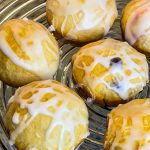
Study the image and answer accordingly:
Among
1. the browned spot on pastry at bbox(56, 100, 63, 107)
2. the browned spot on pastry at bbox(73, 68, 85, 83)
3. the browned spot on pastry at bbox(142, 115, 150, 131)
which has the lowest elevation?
the browned spot on pastry at bbox(142, 115, 150, 131)

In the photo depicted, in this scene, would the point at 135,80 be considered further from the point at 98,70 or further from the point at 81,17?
the point at 81,17

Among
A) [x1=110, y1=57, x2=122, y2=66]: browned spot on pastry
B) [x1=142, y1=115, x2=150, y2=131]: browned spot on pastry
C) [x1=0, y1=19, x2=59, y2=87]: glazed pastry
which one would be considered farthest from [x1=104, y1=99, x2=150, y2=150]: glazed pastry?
[x1=0, y1=19, x2=59, y2=87]: glazed pastry

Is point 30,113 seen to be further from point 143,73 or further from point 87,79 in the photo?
point 143,73

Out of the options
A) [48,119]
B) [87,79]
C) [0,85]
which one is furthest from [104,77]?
[0,85]

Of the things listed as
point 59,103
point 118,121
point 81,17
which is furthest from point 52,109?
point 81,17

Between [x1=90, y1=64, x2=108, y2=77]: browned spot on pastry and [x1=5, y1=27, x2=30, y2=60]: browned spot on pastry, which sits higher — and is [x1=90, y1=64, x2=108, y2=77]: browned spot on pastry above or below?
below

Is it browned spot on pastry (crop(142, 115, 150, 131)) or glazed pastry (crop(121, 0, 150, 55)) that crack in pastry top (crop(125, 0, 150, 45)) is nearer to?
glazed pastry (crop(121, 0, 150, 55))
